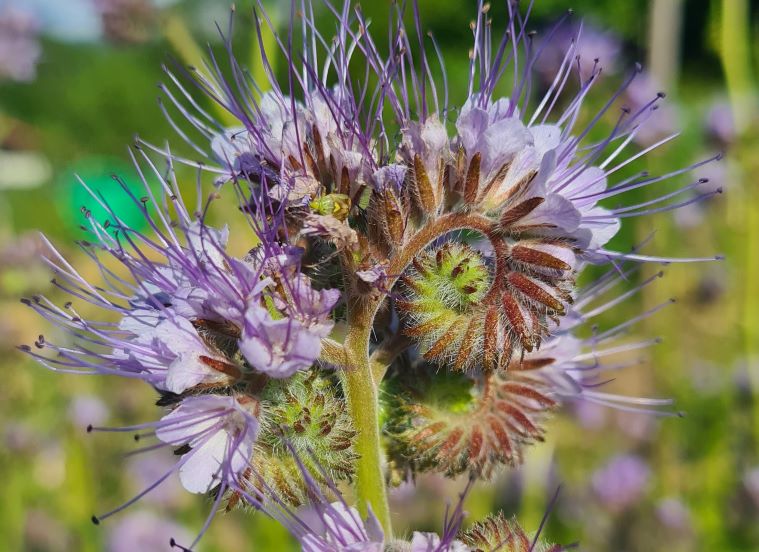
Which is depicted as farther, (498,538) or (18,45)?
(18,45)

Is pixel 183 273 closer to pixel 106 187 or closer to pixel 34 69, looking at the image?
pixel 106 187

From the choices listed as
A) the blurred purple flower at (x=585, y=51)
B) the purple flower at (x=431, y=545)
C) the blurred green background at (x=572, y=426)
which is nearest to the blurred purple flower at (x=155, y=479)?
the blurred green background at (x=572, y=426)

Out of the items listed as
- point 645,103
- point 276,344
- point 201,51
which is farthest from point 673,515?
point 276,344

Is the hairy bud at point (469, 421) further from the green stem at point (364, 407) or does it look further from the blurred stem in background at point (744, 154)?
the blurred stem in background at point (744, 154)

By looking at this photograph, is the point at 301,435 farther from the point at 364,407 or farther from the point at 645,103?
the point at 645,103

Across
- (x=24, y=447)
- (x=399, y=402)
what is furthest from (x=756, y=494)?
(x=24, y=447)
